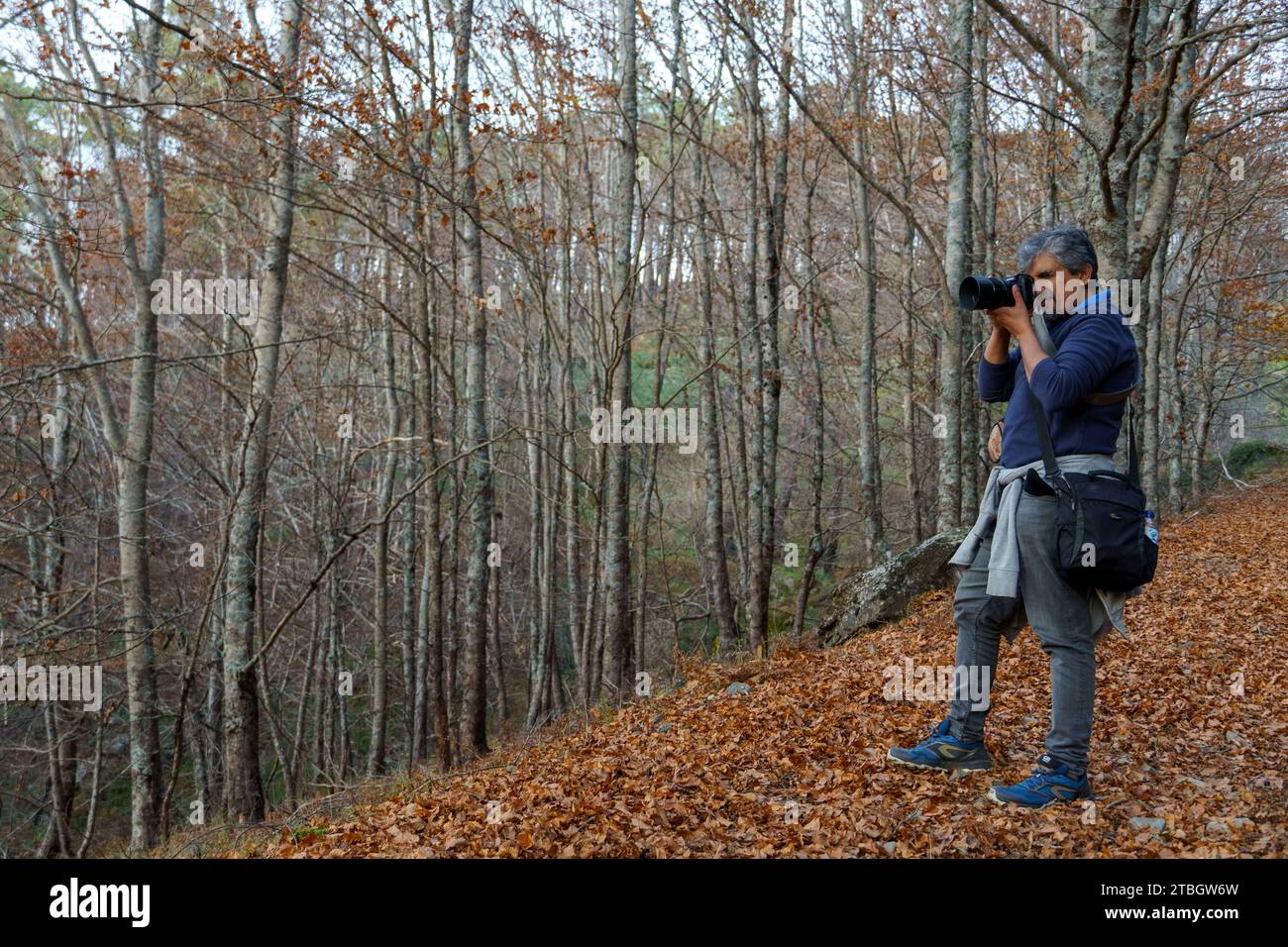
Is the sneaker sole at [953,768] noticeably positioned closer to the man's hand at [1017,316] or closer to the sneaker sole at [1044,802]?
the sneaker sole at [1044,802]

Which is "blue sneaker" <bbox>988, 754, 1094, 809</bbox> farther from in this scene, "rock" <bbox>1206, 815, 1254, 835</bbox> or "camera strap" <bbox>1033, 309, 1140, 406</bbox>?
"camera strap" <bbox>1033, 309, 1140, 406</bbox>

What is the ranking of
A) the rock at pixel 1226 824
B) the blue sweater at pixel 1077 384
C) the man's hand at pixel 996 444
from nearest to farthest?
the rock at pixel 1226 824 → the blue sweater at pixel 1077 384 → the man's hand at pixel 996 444

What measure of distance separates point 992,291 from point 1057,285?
31cm

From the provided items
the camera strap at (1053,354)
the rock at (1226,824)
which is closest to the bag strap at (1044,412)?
the camera strap at (1053,354)

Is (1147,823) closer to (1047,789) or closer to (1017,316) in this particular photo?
(1047,789)

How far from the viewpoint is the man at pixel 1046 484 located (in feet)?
10.5

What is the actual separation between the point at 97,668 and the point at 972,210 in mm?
13337

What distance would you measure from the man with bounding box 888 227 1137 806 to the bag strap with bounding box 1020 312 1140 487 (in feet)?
0.04

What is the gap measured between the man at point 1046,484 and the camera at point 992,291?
1.5 inches

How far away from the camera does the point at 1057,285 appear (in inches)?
132

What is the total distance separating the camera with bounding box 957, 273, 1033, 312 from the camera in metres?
3.24

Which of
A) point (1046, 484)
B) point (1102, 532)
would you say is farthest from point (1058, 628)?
point (1046, 484)
